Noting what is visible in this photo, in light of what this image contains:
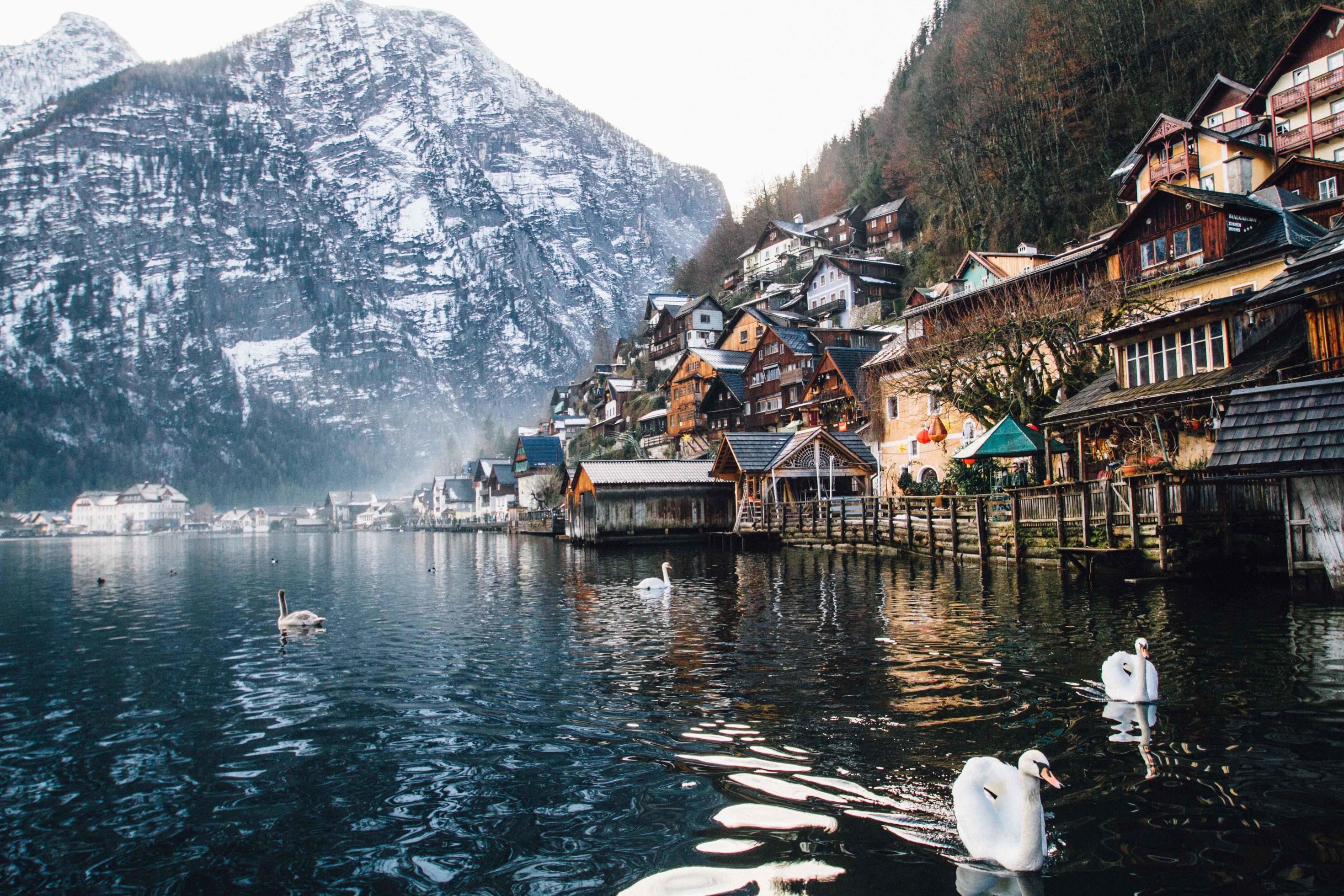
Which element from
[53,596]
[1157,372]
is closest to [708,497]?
[1157,372]

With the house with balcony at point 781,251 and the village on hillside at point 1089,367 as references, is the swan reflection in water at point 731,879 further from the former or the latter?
the house with balcony at point 781,251

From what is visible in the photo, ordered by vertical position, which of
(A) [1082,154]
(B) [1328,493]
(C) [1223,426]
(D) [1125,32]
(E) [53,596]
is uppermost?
(D) [1125,32]

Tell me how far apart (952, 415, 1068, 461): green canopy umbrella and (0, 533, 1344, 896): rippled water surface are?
9.78m

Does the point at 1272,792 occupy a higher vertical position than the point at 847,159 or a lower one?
lower

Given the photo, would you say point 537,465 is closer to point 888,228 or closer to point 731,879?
point 888,228

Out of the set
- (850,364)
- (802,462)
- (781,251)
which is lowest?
(802,462)

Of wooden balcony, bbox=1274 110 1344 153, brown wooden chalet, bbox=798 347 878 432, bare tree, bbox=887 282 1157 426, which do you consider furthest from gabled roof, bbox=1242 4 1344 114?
brown wooden chalet, bbox=798 347 878 432

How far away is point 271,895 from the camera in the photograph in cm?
638

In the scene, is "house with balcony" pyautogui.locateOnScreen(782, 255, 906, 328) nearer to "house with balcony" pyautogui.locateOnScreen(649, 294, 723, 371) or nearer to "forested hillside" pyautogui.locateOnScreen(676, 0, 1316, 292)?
"forested hillside" pyautogui.locateOnScreen(676, 0, 1316, 292)

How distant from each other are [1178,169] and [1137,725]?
5066cm

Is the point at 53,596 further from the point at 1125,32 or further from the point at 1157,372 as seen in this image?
the point at 1125,32

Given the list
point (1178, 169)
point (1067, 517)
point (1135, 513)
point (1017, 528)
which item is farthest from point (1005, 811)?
point (1178, 169)

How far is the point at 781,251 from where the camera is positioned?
10550 centimetres

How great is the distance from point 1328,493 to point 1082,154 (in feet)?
186
